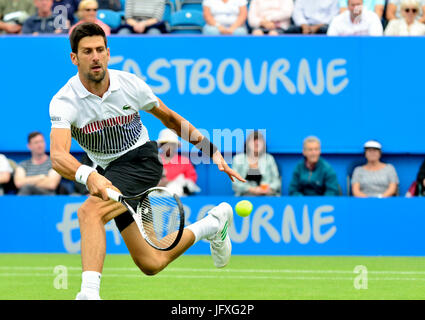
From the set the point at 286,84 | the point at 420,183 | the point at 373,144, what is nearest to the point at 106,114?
the point at 286,84

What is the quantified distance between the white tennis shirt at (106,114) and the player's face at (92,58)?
0.13 m

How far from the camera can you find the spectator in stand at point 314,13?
442 inches

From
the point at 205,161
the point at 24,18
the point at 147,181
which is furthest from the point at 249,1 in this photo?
the point at 147,181

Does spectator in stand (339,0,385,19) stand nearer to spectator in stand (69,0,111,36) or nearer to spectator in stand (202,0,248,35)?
spectator in stand (202,0,248,35)

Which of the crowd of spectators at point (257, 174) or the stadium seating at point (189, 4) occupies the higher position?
the stadium seating at point (189, 4)

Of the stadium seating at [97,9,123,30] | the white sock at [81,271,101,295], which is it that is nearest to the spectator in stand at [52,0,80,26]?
the stadium seating at [97,9,123,30]

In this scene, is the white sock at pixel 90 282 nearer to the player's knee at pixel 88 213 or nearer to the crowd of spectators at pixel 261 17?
the player's knee at pixel 88 213

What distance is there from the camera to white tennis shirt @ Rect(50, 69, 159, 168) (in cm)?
562

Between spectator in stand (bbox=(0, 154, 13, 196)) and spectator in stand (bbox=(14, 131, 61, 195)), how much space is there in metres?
0.11

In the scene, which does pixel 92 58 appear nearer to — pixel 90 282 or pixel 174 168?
pixel 90 282

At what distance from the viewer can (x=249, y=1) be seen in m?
11.8

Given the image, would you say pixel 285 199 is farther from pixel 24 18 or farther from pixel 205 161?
pixel 24 18

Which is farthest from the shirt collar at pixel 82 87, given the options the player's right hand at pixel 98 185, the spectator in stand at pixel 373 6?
the spectator in stand at pixel 373 6

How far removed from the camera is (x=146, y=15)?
11.5 meters
